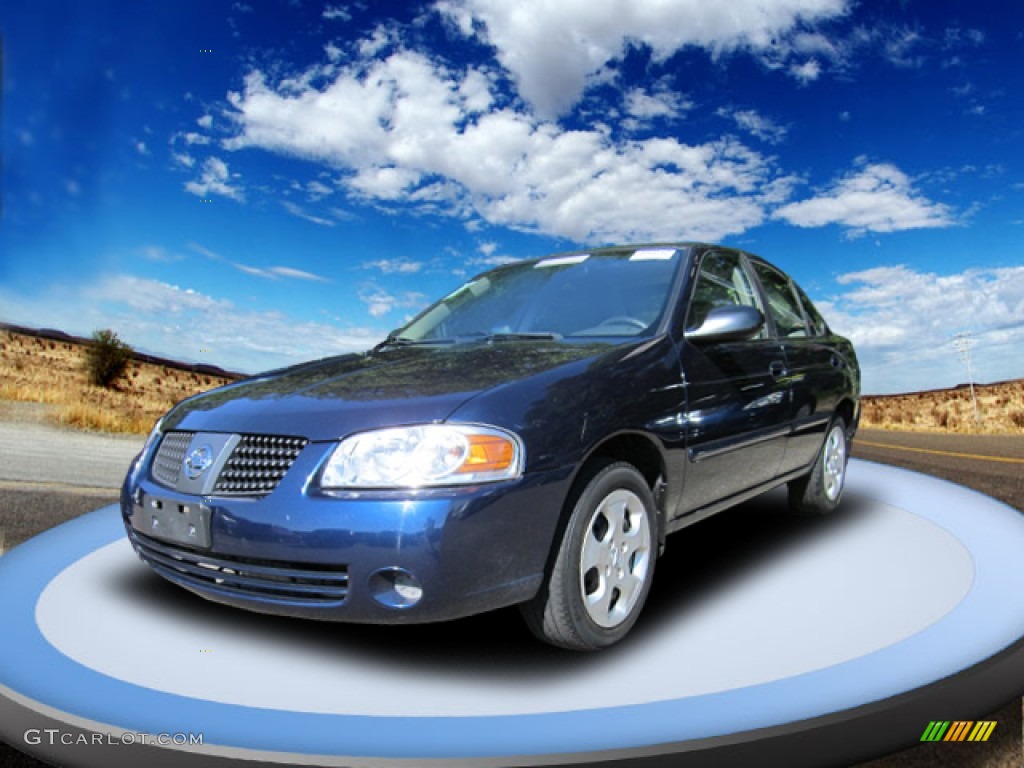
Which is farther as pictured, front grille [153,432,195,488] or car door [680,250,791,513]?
car door [680,250,791,513]

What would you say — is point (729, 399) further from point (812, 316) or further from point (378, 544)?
point (812, 316)

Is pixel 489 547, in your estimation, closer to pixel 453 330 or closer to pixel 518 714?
pixel 518 714

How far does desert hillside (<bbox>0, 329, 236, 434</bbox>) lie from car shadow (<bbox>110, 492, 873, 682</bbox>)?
1.08m

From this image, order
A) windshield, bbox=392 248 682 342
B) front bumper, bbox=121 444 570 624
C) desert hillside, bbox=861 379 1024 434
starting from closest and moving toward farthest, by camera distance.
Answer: front bumper, bbox=121 444 570 624
windshield, bbox=392 248 682 342
desert hillside, bbox=861 379 1024 434

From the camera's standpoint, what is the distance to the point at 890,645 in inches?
113

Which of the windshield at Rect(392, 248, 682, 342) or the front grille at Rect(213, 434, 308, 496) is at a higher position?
the windshield at Rect(392, 248, 682, 342)

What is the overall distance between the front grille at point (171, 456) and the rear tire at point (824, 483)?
158 inches

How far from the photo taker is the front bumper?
98.3 inches

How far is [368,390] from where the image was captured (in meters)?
2.94

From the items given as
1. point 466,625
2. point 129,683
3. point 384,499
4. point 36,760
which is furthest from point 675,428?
point 36,760

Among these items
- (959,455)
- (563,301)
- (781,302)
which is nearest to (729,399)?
(563,301)

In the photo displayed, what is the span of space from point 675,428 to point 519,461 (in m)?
1.09

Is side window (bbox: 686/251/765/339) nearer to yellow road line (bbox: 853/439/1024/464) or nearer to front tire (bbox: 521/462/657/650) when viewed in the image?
front tire (bbox: 521/462/657/650)

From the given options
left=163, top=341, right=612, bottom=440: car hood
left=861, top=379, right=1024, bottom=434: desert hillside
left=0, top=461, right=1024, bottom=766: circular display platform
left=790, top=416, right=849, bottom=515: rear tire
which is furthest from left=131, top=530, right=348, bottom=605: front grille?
left=861, top=379, right=1024, bottom=434: desert hillside
